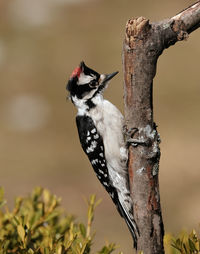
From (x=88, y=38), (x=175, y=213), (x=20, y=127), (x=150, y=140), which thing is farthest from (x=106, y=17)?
(x=150, y=140)

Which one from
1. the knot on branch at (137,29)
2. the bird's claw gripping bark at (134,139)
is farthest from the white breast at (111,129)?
the knot on branch at (137,29)

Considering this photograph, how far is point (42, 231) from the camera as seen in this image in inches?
131

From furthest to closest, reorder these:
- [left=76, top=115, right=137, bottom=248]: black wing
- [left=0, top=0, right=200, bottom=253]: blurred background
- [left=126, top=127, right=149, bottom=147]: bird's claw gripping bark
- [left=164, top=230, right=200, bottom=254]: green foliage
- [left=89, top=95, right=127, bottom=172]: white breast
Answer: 1. [left=0, top=0, right=200, bottom=253]: blurred background
2. [left=76, top=115, right=137, bottom=248]: black wing
3. [left=89, top=95, right=127, bottom=172]: white breast
4. [left=126, top=127, right=149, bottom=147]: bird's claw gripping bark
5. [left=164, top=230, right=200, bottom=254]: green foliage

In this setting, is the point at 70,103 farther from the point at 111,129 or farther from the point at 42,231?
the point at 42,231

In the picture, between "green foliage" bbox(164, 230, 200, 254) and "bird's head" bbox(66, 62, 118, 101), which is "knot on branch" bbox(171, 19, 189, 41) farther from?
"bird's head" bbox(66, 62, 118, 101)

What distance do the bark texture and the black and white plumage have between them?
3.46 ft

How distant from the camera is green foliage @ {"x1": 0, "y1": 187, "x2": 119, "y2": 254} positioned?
9.09 feet

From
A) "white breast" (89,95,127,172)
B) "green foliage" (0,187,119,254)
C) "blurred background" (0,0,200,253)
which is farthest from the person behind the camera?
"blurred background" (0,0,200,253)

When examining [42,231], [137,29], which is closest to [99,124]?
[42,231]

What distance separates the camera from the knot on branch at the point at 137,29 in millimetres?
2688

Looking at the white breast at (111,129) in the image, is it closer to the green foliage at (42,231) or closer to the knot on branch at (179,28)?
the green foliage at (42,231)

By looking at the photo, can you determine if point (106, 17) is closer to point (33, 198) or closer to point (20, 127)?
point (20, 127)

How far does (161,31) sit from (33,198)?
1679 mm

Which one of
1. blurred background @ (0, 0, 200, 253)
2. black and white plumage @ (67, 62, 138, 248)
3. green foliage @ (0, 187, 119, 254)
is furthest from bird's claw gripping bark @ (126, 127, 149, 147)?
blurred background @ (0, 0, 200, 253)
